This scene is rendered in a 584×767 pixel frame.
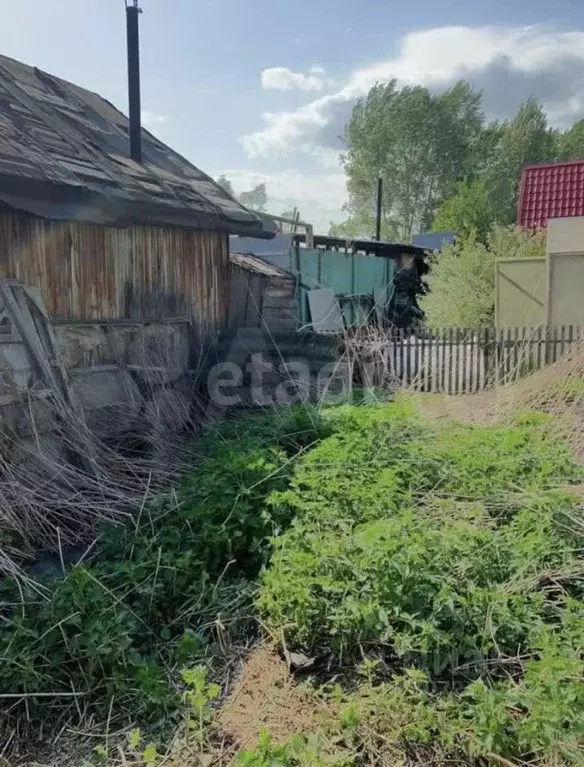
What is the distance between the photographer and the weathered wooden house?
203 inches

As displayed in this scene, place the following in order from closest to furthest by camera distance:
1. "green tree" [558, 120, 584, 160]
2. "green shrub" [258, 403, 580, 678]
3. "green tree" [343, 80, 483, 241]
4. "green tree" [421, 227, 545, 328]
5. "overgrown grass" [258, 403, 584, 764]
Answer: "overgrown grass" [258, 403, 584, 764] → "green shrub" [258, 403, 580, 678] → "green tree" [421, 227, 545, 328] → "green tree" [343, 80, 483, 241] → "green tree" [558, 120, 584, 160]

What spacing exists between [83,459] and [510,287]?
9.03 meters

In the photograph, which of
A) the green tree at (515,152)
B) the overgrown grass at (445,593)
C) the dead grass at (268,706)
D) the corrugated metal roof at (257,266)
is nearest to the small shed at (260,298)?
the corrugated metal roof at (257,266)

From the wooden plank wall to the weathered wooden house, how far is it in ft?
0.04

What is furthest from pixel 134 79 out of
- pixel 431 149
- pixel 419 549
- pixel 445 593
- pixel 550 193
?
pixel 431 149

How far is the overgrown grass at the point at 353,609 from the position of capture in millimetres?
2256

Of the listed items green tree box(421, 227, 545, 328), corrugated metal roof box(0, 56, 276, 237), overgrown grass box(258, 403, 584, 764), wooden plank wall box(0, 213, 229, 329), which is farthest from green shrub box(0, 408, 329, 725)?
green tree box(421, 227, 545, 328)

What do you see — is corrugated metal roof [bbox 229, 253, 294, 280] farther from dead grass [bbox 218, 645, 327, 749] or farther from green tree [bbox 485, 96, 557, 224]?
green tree [bbox 485, 96, 557, 224]

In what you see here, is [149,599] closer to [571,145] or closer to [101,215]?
Result: [101,215]

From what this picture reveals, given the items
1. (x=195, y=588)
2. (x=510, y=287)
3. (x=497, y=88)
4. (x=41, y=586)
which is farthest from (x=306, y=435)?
(x=497, y=88)

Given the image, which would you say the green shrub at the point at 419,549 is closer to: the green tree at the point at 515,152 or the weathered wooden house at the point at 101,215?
the weathered wooden house at the point at 101,215

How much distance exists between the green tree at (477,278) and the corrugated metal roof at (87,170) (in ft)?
21.3

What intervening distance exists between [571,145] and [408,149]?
12.0 meters

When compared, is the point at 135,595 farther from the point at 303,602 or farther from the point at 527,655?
the point at 527,655
